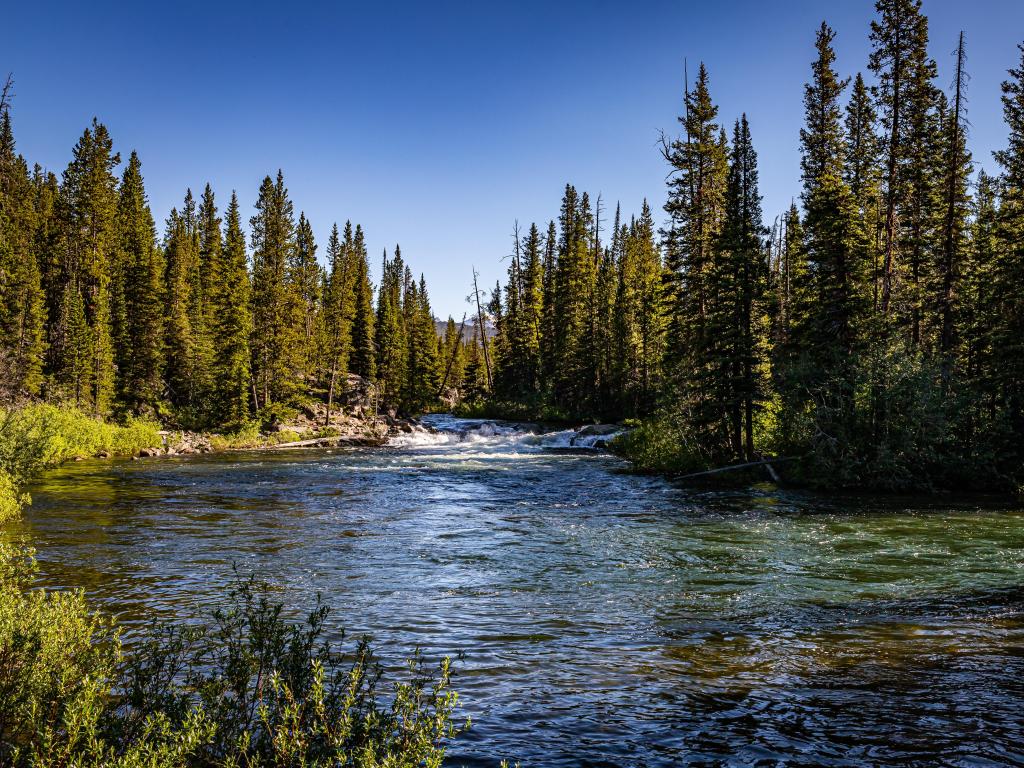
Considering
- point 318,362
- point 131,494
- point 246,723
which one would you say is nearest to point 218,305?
point 318,362

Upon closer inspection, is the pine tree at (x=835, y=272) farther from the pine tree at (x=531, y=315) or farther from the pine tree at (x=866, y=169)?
the pine tree at (x=531, y=315)

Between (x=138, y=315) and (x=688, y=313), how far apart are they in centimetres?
4348

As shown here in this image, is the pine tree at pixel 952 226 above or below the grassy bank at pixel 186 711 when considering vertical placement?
above

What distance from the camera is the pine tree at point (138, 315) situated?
47.7 meters

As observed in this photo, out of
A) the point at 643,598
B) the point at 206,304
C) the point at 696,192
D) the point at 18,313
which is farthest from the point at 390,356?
the point at 643,598

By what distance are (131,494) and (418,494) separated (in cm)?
885

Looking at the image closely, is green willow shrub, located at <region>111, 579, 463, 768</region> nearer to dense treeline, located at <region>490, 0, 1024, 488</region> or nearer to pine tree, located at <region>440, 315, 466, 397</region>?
dense treeline, located at <region>490, 0, 1024, 488</region>

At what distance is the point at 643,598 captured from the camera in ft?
31.9

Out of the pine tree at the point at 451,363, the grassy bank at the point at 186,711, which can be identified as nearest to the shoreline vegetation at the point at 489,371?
the grassy bank at the point at 186,711

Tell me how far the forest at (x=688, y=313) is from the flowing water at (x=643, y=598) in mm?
4488

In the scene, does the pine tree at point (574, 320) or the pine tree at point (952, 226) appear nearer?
the pine tree at point (952, 226)

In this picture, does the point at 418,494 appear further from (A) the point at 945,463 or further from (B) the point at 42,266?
(B) the point at 42,266

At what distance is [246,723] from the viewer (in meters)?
4.65

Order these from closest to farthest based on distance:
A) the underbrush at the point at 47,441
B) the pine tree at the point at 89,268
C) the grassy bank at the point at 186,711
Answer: the grassy bank at the point at 186,711 → the underbrush at the point at 47,441 → the pine tree at the point at 89,268
